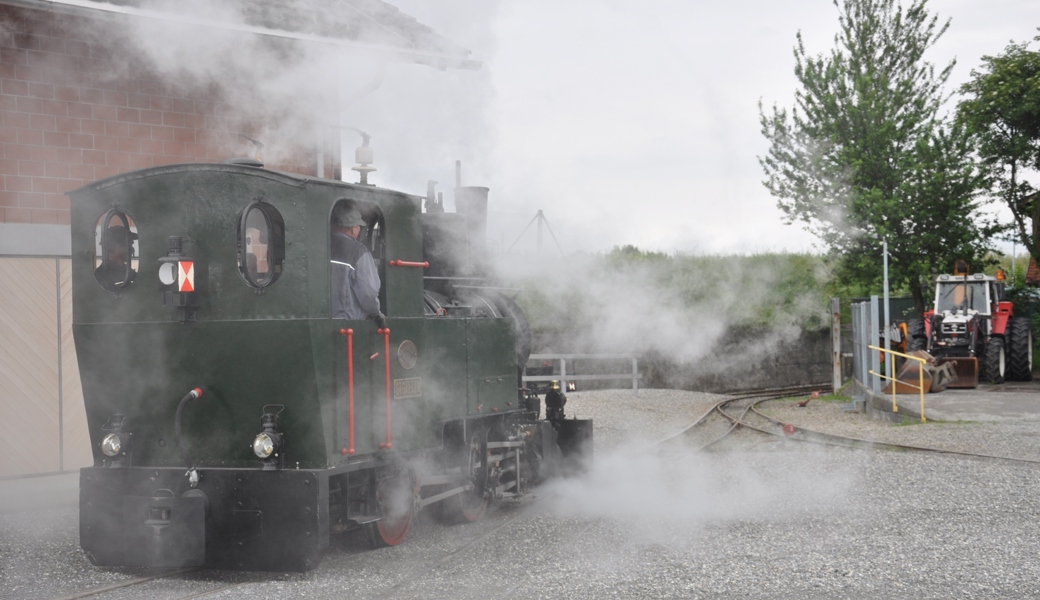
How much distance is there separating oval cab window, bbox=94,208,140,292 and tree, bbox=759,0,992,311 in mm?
8581

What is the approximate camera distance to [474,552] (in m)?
6.75

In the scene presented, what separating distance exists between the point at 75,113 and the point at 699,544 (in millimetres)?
7746

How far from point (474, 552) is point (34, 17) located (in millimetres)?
7235

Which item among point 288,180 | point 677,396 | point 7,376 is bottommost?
point 677,396

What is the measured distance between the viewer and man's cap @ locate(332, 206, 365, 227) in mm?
6305

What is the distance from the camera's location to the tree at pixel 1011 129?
26125 mm

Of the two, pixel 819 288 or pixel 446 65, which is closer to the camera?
pixel 446 65

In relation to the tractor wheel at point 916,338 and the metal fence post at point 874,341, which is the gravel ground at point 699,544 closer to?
the metal fence post at point 874,341

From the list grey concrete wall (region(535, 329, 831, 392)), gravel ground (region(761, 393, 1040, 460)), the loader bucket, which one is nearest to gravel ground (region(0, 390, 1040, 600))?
gravel ground (region(761, 393, 1040, 460))

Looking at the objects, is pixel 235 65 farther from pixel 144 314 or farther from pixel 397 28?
pixel 144 314

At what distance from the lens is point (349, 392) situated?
19.7ft

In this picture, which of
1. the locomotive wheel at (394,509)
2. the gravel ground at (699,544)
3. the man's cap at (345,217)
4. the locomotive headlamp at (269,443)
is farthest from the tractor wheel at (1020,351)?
the locomotive headlamp at (269,443)

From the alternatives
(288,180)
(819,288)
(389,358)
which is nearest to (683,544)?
(389,358)

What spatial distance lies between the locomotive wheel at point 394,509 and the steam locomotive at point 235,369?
20 mm
